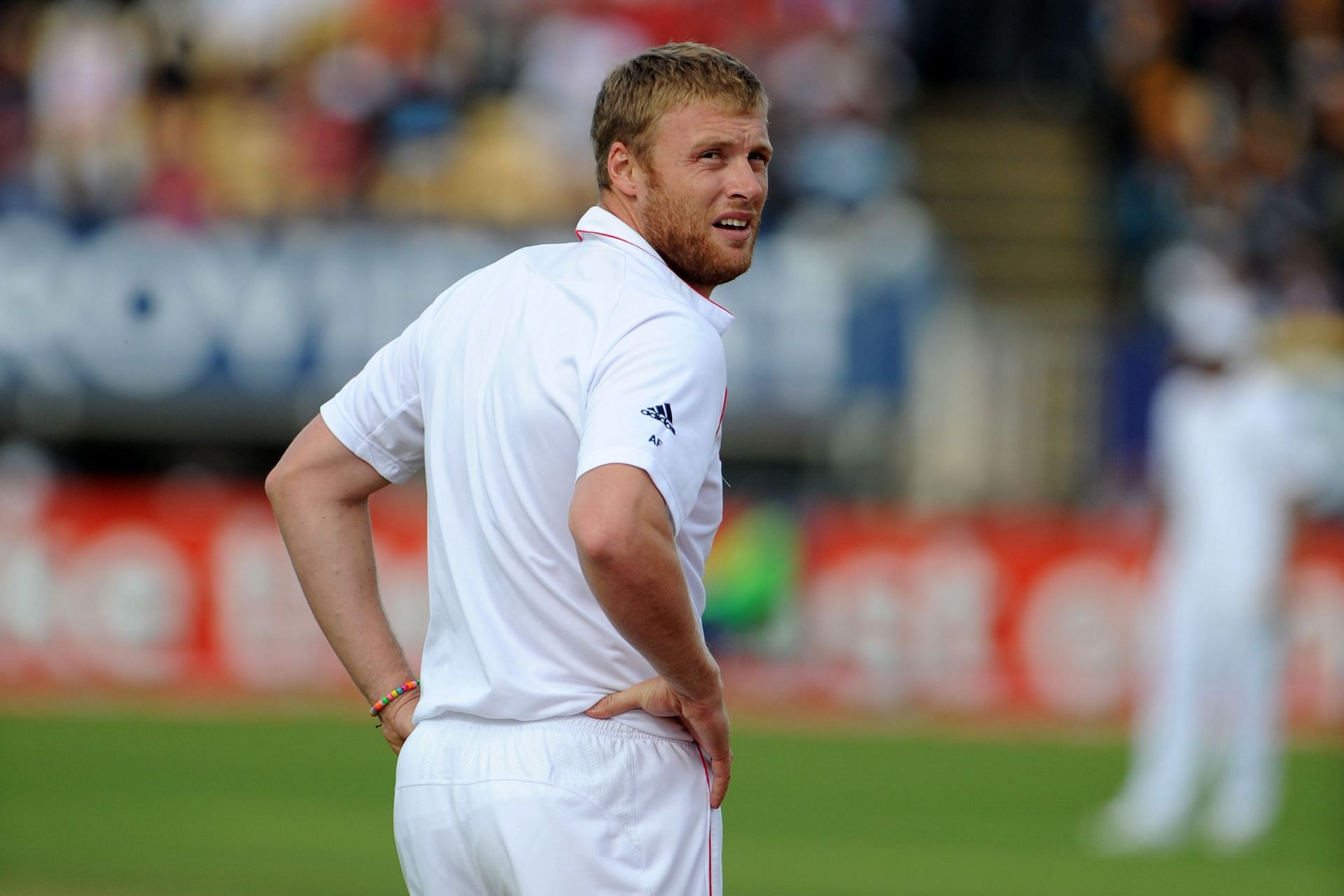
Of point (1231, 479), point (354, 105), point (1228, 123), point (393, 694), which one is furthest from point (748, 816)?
point (1228, 123)

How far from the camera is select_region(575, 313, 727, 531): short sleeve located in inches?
114

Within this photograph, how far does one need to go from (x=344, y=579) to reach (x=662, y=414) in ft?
2.66

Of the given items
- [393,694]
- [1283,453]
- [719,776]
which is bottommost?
[719,776]

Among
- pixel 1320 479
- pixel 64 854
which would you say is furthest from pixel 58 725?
pixel 1320 479

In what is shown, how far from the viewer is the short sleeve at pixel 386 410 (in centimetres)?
341

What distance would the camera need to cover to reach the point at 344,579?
348cm

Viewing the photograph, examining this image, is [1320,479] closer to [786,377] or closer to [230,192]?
[786,377]

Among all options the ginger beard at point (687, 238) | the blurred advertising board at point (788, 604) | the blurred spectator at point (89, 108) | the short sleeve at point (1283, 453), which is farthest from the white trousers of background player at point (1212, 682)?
the blurred spectator at point (89, 108)

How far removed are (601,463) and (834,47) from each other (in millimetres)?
16130

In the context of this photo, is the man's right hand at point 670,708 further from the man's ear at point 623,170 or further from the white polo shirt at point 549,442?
the man's ear at point 623,170

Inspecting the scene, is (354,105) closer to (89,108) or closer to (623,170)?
(89,108)

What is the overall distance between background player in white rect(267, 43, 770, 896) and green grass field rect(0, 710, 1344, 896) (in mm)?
5272

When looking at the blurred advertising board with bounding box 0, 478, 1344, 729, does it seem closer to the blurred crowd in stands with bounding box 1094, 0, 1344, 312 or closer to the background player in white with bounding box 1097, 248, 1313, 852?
the background player in white with bounding box 1097, 248, 1313, 852

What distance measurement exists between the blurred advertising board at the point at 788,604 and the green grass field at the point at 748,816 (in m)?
0.92
